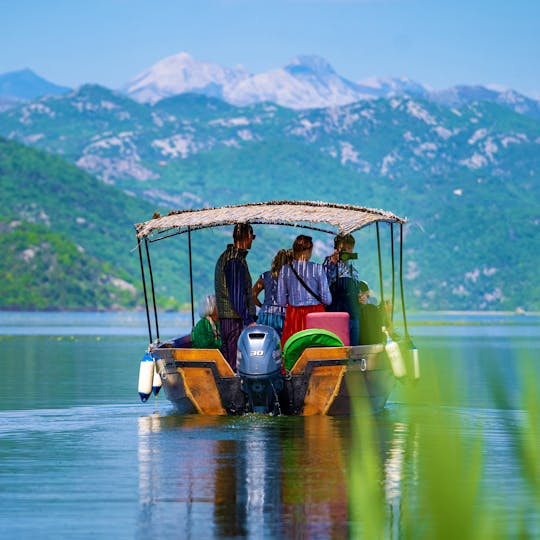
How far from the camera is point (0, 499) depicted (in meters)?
12.9

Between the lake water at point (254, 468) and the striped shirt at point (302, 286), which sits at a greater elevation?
the striped shirt at point (302, 286)

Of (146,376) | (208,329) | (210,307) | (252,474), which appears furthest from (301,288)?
(252,474)

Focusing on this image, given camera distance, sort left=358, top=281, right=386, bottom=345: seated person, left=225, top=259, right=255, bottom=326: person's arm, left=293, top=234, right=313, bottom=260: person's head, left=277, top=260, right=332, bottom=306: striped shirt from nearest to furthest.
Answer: left=277, top=260, right=332, bottom=306: striped shirt < left=293, top=234, right=313, bottom=260: person's head < left=225, top=259, right=255, bottom=326: person's arm < left=358, top=281, right=386, bottom=345: seated person

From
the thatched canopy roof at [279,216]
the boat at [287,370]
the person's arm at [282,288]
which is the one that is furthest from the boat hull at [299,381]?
the thatched canopy roof at [279,216]

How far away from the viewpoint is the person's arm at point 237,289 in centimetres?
2202

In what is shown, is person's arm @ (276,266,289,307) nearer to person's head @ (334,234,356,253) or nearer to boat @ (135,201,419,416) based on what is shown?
boat @ (135,201,419,416)

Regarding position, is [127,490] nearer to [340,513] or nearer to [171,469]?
[171,469]

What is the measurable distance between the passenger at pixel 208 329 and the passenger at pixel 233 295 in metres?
0.12

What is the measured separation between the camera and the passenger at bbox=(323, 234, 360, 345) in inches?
886

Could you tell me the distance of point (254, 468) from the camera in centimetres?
1512

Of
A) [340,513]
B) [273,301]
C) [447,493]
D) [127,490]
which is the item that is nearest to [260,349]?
[273,301]

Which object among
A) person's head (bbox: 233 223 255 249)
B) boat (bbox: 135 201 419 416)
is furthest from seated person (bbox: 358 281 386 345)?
person's head (bbox: 233 223 255 249)

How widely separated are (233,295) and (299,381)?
194cm

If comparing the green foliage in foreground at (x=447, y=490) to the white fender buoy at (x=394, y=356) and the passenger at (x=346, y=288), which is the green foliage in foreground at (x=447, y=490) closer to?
the white fender buoy at (x=394, y=356)
